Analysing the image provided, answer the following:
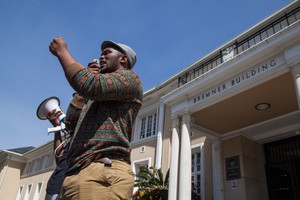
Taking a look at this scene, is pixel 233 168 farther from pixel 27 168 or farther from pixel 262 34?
pixel 27 168

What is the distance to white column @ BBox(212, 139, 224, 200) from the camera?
9.31m

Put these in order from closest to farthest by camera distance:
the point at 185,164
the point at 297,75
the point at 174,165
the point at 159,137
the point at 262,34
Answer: the point at 297,75
the point at 185,164
the point at 174,165
the point at 262,34
the point at 159,137

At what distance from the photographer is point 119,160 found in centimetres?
143

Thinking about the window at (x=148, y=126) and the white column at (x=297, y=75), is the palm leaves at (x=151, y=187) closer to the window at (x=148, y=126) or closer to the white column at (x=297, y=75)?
the window at (x=148, y=126)

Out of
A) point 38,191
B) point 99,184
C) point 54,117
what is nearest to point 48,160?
point 38,191

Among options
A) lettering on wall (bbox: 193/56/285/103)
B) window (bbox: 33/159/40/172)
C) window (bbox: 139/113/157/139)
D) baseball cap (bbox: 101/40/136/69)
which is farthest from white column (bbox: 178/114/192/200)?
window (bbox: 33/159/40/172)

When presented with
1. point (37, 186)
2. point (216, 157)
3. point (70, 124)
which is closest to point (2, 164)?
point (37, 186)

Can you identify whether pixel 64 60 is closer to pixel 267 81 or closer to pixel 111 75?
pixel 111 75

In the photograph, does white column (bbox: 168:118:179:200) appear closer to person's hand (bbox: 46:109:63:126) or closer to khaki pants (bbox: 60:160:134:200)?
person's hand (bbox: 46:109:63:126)

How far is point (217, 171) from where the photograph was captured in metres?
9.66

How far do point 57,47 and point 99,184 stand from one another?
794 mm

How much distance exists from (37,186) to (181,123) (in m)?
19.5

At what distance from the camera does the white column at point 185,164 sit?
750cm

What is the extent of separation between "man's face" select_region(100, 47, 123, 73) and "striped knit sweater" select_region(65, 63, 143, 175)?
117 millimetres
